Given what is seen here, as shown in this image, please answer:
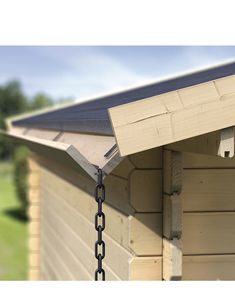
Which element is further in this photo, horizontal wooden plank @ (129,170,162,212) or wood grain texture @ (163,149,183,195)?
horizontal wooden plank @ (129,170,162,212)

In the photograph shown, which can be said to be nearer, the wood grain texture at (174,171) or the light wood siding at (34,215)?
the wood grain texture at (174,171)

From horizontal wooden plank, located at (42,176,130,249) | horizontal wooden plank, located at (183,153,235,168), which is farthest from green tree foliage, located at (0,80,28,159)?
horizontal wooden plank, located at (183,153,235,168)

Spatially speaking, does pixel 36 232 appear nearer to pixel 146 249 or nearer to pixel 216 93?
pixel 146 249

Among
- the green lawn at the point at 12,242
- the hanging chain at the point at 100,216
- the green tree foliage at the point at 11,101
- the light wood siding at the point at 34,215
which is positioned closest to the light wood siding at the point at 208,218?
the hanging chain at the point at 100,216

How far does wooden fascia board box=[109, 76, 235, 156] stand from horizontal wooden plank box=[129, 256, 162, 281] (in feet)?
2.89

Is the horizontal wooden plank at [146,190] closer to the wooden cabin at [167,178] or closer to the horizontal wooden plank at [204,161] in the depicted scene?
the wooden cabin at [167,178]

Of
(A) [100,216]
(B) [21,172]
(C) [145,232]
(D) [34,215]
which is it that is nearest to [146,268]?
(C) [145,232]

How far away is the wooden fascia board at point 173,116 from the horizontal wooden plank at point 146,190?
630mm

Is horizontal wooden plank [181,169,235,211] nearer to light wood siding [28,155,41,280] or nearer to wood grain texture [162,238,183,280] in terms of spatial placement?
wood grain texture [162,238,183,280]

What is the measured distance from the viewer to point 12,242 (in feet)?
75.2

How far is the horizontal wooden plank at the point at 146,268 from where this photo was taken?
8.89 feet

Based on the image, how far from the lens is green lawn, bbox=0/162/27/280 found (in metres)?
18.3

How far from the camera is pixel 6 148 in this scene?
4609cm
